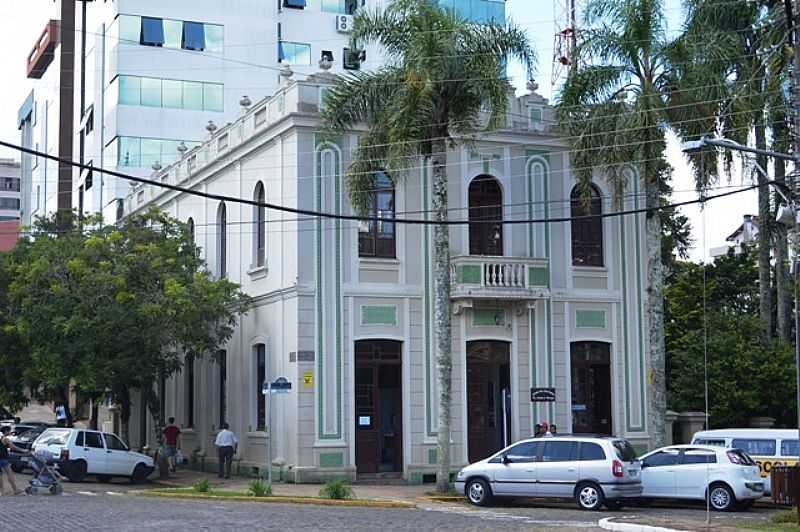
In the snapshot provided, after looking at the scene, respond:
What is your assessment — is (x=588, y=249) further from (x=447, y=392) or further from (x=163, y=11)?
(x=163, y=11)

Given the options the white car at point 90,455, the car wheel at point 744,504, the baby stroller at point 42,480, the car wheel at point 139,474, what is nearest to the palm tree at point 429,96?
the car wheel at point 744,504

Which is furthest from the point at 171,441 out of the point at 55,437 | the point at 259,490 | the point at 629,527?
the point at 629,527

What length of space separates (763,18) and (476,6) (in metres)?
31.2

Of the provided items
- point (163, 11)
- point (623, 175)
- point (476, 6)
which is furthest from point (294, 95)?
point (476, 6)

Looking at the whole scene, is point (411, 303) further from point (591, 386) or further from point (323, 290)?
point (591, 386)

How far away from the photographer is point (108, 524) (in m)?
20.5

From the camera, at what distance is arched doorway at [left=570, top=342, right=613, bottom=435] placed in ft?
117

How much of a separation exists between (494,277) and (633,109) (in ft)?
19.9

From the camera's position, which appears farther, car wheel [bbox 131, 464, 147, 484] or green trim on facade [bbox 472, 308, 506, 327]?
car wheel [bbox 131, 464, 147, 484]

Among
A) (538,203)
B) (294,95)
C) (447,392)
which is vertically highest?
(294,95)

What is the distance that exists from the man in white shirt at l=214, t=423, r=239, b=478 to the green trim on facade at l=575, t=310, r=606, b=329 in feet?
33.9

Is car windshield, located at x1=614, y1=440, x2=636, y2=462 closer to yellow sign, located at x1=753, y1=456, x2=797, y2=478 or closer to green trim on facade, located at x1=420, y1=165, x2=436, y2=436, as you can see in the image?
yellow sign, located at x1=753, y1=456, x2=797, y2=478

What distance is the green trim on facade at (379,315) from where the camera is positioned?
109 feet

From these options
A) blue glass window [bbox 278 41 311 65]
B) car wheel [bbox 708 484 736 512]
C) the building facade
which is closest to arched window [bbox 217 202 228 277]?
the building facade
